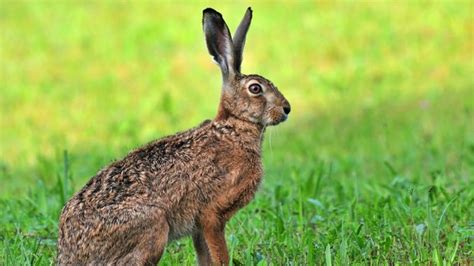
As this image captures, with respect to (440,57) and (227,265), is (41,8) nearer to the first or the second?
(440,57)

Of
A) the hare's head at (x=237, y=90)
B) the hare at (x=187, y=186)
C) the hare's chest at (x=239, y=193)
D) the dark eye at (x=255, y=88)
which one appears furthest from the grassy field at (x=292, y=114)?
the dark eye at (x=255, y=88)

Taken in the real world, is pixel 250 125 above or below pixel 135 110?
above

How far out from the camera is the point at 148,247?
614 cm

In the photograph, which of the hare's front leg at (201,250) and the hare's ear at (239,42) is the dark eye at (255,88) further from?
the hare's front leg at (201,250)

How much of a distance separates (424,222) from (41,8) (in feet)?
48.6

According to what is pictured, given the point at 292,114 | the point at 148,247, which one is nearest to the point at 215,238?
the point at 148,247

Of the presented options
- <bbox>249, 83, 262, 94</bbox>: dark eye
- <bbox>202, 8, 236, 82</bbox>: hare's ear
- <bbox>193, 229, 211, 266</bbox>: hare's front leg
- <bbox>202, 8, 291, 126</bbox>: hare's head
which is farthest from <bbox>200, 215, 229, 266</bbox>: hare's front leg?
<bbox>202, 8, 236, 82</bbox>: hare's ear

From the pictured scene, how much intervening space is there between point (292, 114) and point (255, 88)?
837 cm

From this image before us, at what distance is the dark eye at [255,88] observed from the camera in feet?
23.5

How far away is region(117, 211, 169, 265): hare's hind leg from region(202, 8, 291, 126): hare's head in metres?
1.30

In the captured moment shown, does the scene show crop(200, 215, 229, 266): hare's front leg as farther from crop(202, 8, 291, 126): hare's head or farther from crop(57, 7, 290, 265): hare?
crop(202, 8, 291, 126): hare's head

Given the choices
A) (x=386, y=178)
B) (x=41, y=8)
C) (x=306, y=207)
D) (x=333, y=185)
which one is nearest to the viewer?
(x=306, y=207)

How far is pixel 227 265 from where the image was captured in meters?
6.60

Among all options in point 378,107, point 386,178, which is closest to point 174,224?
point 386,178
